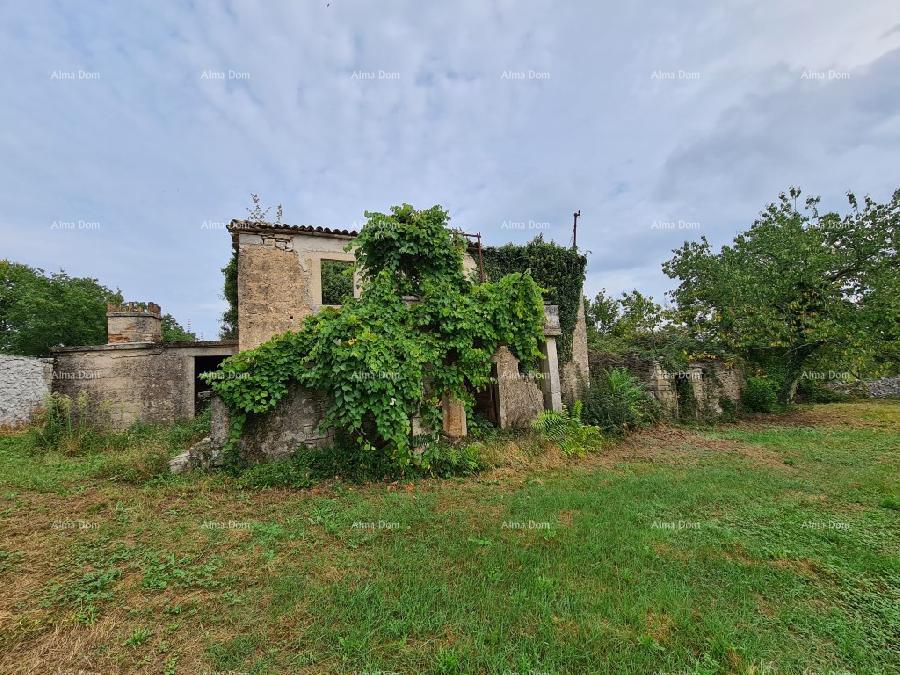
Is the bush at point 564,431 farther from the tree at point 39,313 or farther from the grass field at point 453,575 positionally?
the tree at point 39,313

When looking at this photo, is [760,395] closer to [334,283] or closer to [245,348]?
[334,283]

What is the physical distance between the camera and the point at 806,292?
12188mm

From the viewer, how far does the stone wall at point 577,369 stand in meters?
11.5

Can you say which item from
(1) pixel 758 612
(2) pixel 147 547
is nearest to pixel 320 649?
(2) pixel 147 547

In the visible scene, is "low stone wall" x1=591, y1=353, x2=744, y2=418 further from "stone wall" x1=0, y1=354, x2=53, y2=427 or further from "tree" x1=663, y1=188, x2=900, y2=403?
"stone wall" x1=0, y1=354, x2=53, y2=427

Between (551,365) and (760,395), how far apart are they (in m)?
9.51

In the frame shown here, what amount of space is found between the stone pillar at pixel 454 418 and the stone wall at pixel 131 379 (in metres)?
8.51

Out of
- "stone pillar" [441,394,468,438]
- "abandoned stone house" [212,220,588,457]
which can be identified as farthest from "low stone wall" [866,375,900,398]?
"stone pillar" [441,394,468,438]

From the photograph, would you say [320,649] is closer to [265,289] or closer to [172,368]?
[265,289]

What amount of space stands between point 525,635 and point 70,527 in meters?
5.40

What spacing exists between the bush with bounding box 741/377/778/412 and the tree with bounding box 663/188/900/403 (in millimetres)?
999

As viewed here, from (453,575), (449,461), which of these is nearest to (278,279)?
(449,461)

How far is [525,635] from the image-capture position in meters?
2.62

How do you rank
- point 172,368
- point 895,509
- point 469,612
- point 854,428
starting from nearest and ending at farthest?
point 469,612 → point 895,509 → point 854,428 → point 172,368
